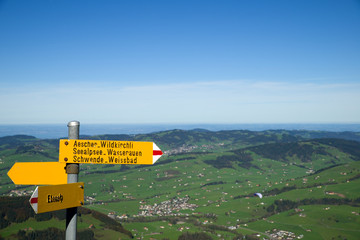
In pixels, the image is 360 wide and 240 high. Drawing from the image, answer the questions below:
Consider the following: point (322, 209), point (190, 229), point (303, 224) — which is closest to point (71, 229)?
point (190, 229)

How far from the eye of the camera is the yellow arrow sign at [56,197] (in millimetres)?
6188

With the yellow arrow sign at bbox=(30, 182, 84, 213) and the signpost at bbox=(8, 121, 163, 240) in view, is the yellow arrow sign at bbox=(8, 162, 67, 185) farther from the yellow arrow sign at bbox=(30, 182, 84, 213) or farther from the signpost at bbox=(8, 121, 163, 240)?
the yellow arrow sign at bbox=(30, 182, 84, 213)

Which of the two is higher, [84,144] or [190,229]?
[84,144]

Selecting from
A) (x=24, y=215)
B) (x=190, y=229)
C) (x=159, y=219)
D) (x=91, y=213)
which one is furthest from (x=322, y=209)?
(x=24, y=215)

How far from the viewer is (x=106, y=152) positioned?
723cm

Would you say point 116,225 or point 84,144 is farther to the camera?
point 116,225

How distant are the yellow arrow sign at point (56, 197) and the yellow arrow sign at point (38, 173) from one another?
41cm

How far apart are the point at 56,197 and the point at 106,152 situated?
4.91 feet

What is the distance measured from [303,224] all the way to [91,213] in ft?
373

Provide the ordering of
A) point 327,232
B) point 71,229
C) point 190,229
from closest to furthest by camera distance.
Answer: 1. point 71,229
2. point 327,232
3. point 190,229

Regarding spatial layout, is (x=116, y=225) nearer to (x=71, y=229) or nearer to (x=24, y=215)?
(x=24, y=215)

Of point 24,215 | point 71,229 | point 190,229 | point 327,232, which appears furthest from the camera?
point 190,229

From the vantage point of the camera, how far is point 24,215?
128 m

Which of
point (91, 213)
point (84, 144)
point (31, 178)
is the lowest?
point (91, 213)
